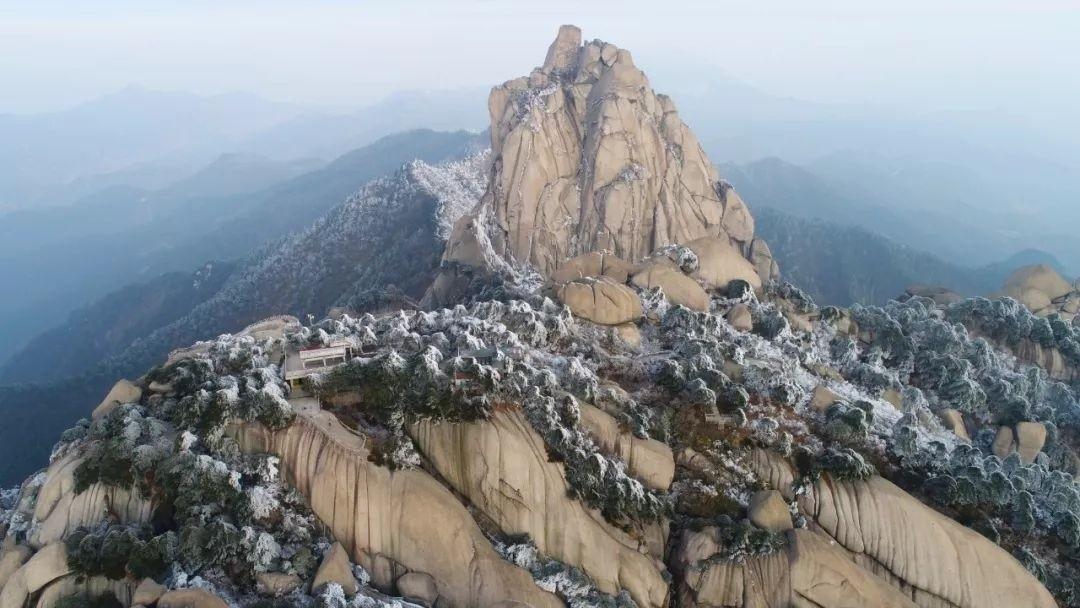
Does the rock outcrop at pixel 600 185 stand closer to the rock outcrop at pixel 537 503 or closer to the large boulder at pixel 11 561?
the rock outcrop at pixel 537 503

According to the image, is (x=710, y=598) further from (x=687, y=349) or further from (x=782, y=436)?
(x=687, y=349)

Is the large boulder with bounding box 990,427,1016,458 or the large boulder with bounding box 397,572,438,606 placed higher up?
the large boulder with bounding box 397,572,438,606

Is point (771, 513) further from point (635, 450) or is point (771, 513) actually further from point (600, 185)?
point (600, 185)

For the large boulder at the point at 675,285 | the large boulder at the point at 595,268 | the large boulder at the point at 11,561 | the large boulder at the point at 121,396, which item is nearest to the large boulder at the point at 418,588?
the large boulder at the point at 11,561

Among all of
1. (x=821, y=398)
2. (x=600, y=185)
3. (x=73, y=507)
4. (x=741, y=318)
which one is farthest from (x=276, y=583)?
(x=600, y=185)

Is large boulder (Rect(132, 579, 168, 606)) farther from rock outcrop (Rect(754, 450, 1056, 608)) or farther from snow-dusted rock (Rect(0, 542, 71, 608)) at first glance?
rock outcrop (Rect(754, 450, 1056, 608))

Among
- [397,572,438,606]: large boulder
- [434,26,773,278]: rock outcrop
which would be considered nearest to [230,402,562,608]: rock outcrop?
[397,572,438,606]: large boulder
